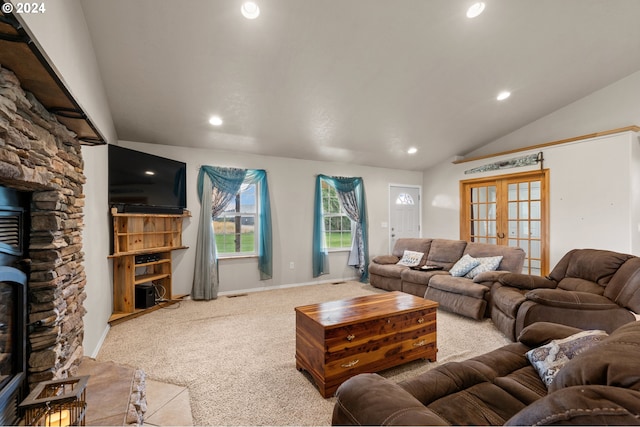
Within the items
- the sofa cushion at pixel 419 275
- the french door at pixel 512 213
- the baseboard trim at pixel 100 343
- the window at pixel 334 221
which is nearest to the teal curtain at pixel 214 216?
the window at pixel 334 221

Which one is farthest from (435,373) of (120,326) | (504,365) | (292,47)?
(120,326)

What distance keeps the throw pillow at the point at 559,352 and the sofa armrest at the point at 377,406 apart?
83cm

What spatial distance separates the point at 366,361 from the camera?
7.24ft

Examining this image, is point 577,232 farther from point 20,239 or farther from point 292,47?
point 20,239

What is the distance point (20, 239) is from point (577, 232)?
239 inches

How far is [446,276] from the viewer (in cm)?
409

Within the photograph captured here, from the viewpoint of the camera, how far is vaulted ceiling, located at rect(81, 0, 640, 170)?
99.7 inches

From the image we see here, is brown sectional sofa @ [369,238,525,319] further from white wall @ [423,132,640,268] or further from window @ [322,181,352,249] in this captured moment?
white wall @ [423,132,640,268]

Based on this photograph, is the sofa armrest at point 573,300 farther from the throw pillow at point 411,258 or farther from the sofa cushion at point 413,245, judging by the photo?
the sofa cushion at point 413,245

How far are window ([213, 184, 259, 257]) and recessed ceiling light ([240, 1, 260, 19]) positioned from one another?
291 centimetres

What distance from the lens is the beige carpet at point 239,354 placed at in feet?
6.30

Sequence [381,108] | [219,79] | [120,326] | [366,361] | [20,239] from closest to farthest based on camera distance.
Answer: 1. [20,239]
2. [366,361]
3. [219,79]
4. [120,326]
5. [381,108]

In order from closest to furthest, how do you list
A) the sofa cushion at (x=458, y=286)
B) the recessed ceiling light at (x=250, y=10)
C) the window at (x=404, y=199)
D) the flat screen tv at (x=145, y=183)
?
the recessed ceiling light at (x=250, y=10)
the flat screen tv at (x=145, y=183)
the sofa cushion at (x=458, y=286)
the window at (x=404, y=199)

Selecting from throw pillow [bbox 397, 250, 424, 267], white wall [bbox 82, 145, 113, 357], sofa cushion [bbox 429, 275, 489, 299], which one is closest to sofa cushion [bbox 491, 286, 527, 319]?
sofa cushion [bbox 429, 275, 489, 299]
